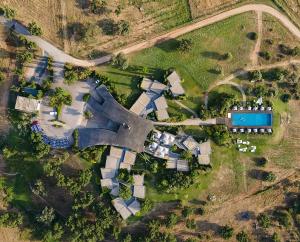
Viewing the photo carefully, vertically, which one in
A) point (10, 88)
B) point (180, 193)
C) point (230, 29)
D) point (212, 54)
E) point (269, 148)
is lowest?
point (180, 193)

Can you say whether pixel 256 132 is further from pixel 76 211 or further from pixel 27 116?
pixel 27 116

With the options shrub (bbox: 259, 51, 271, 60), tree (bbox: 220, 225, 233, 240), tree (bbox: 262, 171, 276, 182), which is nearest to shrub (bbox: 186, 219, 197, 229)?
tree (bbox: 220, 225, 233, 240)

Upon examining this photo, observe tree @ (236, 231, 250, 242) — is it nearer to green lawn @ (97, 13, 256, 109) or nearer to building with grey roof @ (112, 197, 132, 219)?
building with grey roof @ (112, 197, 132, 219)

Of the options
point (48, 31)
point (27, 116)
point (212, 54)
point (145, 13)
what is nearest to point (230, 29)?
point (212, 54)

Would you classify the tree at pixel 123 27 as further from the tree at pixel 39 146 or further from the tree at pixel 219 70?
the tree at pixel 39 146

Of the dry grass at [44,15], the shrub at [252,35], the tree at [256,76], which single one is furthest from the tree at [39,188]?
the shrub at [252,35]
